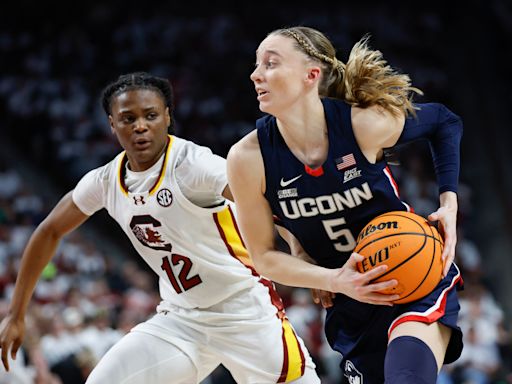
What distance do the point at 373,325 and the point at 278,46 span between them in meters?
1.27

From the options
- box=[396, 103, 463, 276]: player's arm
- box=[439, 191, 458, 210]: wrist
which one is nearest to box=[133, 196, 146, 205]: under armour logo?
box=[396, 103, 463, 276]: player's arm

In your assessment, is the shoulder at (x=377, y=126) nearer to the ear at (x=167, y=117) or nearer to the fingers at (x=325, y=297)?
the fingers at (x=325, y=297)

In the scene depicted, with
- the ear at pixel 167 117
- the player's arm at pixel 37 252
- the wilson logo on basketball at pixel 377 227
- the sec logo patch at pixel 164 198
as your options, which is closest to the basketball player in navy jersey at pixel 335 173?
the wilson logo on basketball at pixel 377 227

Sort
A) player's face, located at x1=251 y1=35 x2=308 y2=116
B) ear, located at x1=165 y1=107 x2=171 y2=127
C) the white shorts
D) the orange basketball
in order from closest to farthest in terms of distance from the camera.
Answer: the orange basketball < player's face, located at x1=251 y1=35 x2=308 y2=116 < the white shorts < ear, located at x1=165 y1=107 x2=171 y2=127

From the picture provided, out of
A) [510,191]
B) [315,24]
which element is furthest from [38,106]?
[510,191]

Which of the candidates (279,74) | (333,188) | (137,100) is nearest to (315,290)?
(333,188)

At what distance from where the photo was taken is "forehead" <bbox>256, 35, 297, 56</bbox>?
3541 millimetres

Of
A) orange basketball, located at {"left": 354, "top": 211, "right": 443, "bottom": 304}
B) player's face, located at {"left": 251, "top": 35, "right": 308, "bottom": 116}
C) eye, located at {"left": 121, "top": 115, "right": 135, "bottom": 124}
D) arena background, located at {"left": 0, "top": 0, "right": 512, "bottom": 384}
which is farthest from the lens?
arena background, located at {"left": 0, "top": 0, "right": 512, "bottom": 384}

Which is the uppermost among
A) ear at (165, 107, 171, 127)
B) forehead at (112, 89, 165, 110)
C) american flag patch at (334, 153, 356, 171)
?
forehead at (112, 89, 165, 110)

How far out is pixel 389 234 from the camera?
10.7ft

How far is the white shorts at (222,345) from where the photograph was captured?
4113mm

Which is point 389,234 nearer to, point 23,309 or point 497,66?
point 23,309

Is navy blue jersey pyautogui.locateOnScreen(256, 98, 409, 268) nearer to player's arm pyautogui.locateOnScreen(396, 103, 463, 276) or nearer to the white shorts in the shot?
player's arm pyautogui.locateOnScreen(396, 103, 463, 276)

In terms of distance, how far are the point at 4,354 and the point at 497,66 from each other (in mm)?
11765
